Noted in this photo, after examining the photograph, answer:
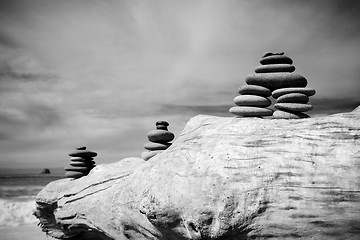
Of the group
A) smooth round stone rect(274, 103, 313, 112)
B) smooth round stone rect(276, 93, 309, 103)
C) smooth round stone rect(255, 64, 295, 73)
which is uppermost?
smooth round stone rect(255, 64, 295, 73)

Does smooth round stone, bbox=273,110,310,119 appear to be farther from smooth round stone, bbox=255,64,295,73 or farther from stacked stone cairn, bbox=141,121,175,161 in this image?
stacked stone cairn, bbox=141,121,175,161

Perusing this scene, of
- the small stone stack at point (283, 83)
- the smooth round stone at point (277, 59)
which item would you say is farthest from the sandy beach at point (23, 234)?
the smooth round stone at point (277, 59)

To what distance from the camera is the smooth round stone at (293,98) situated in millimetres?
5512

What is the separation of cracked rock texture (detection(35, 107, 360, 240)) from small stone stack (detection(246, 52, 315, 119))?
2.29 feet

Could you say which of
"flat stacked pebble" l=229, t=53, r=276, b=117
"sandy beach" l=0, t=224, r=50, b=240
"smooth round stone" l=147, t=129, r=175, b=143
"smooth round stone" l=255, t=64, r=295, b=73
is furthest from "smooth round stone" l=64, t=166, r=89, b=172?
"smooth round stone" l=255, t=64, r=295, b=73

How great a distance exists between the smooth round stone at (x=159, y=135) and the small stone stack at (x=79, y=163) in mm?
3619

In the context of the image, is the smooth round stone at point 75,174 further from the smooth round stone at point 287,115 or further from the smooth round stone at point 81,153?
the smooth round stone at point 287,115

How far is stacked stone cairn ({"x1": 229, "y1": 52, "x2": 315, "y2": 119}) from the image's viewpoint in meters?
5.52

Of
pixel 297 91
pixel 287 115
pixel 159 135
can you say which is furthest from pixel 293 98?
pixel 159 135

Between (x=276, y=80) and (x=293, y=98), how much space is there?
517mm

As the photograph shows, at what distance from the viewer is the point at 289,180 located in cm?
397

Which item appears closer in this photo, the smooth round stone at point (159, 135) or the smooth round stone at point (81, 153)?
the smooth round stone at point (159, 135)

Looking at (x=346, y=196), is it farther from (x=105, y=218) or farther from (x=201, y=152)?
(x=105, y=218)

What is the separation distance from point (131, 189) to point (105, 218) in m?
1.14
